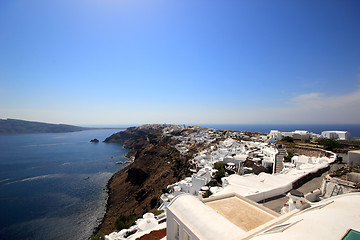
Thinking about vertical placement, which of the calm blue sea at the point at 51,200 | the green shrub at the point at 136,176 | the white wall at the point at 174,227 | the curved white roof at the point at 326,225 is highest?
the curved white roof at the point at 326,225

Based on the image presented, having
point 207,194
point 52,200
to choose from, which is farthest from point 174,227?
point 52,200

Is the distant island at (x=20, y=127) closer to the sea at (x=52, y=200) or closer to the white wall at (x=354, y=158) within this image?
the sea at (x=52, y=200)

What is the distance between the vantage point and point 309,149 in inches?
838

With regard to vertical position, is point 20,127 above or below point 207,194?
above

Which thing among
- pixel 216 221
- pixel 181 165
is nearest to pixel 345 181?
pixel 216 221

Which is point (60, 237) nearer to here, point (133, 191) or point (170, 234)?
point (133, 191)

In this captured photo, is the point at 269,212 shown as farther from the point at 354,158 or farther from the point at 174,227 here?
the point at 354,158

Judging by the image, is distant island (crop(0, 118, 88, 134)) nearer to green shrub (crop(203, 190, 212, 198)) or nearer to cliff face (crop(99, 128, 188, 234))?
cliff face (crop(99, 128, 188, 234))

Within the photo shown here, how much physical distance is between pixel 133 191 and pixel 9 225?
1796 centimetres

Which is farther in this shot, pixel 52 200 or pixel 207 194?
pixel 52 200

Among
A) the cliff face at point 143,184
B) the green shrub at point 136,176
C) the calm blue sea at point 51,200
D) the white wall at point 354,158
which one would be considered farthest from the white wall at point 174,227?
the green shrub at point 136,176

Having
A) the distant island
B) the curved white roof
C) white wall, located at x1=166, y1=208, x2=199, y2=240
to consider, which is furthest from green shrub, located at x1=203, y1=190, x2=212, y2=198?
the distant island

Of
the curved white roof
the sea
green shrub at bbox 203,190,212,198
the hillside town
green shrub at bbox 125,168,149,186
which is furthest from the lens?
green shrub at bbox 125,168,149,186

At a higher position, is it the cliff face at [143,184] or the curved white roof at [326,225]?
the curved white roof at [326,225]
